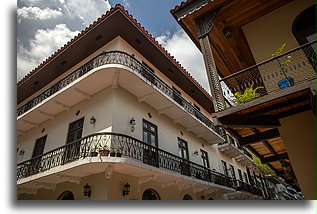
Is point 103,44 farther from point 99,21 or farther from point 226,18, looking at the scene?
A: point 226,18

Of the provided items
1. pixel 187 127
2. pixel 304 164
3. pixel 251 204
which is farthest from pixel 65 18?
pixel 187 127

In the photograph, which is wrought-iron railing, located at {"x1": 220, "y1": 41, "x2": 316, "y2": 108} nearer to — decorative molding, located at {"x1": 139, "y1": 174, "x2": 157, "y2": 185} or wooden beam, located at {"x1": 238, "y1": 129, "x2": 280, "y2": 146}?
wooden beam, located at {"x1": 238, "y1": 129, "x2": 280, "y2": 146}

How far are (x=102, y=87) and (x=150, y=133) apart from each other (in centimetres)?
265

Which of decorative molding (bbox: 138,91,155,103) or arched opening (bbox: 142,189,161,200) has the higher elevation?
decorative molding (bbox: 138,91,155,103)

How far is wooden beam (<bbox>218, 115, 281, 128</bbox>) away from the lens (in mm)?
3682

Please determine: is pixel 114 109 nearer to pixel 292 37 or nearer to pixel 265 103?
pixel 265 103

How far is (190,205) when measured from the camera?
220 centimetres

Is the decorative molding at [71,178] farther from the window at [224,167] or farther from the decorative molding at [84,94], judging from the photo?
the window at [224,167]

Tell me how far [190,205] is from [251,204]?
0.64 m

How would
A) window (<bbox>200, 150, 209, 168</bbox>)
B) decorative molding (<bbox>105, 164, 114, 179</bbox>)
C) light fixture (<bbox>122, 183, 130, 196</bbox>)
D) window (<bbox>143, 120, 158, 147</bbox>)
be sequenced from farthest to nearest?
window (<bbox>200, 150, 209, 168</bbox>)
window (<bbox>143, 120, 158, 147</bbox>)
light fixture (<bbox>122, 183, 130, 196</bbox>)
decorative molding (<bbox>105, 164, 114, 179</bbox>)

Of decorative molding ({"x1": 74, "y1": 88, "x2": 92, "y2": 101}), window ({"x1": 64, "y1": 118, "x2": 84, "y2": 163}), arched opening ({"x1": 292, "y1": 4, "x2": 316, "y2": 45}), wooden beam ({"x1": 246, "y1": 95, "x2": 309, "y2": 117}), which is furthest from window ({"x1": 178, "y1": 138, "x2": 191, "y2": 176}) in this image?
arched opening ({"x1": 292, "y1": 4, "x2": 316, "y2": 45})

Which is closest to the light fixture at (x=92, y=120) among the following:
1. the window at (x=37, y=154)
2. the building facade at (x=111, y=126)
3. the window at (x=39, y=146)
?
the building facade at (x=111, y=126)

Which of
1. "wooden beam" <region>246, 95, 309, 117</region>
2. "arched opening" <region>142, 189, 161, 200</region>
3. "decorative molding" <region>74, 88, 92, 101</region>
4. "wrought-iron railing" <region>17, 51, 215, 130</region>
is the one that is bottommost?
"arched opening" <region>142, 189, 161, 200</region>

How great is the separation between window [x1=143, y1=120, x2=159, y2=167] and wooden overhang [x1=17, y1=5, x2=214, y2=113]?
3.41 meters
